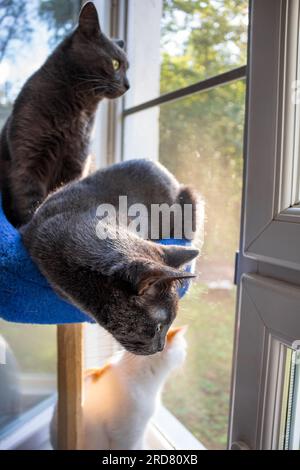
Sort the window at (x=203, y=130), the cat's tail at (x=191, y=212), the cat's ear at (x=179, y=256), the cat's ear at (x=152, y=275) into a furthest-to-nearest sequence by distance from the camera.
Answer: the window at (x=203, y=130) < the cat's tail at (x=191, y=212) < the cat's ear at (x=179, y=256) < the cat's ear at (x=152, y=275)

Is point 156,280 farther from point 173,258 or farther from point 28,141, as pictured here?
point 28,141

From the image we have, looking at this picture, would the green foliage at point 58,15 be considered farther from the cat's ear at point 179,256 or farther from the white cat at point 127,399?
the white cat at point 127,399

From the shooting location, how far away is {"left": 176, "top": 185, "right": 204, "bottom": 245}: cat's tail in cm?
84

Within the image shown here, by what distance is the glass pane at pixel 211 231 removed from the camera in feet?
3.31

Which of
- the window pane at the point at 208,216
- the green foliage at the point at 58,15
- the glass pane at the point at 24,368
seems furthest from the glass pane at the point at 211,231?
the glass pane at the point at 24,368

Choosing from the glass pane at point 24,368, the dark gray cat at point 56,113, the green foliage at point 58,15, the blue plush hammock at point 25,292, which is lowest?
the glass pane at point 24,368

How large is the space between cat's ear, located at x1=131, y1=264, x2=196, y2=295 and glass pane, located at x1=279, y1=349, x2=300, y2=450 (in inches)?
14.3

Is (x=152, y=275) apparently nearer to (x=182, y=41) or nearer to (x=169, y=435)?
(x=182, y=41)

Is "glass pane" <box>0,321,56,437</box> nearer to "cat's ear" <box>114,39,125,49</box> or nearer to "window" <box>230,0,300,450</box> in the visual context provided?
"window" <box>230,0,300,450</box>

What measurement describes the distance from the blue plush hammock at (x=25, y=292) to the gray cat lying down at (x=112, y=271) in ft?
0.07

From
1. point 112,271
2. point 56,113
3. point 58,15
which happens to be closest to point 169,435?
point 112,271

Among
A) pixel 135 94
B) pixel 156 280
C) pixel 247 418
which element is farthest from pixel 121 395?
pixel 135 94

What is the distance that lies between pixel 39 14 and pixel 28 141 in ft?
1.44

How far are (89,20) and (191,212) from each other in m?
0.54
